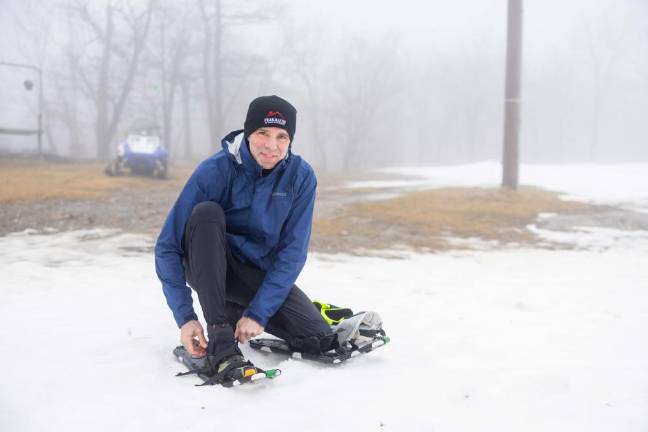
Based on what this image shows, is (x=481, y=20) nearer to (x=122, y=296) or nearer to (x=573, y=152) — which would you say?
(x=573, y=152)

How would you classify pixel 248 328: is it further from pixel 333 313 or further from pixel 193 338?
pixel 333 313

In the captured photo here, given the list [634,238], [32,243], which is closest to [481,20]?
[634,238]

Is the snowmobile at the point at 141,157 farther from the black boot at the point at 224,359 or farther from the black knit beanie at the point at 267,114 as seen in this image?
the black boot at the point at 224,359

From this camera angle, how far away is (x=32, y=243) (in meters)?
6.20

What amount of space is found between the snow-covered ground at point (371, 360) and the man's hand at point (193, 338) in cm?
15

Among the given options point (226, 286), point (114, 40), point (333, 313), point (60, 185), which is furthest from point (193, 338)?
point (114, 40)

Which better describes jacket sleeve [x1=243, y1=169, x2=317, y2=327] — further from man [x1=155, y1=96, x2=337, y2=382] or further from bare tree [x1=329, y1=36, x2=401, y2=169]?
bare tree [x1=329, y1=36, x2=401, y2=169]

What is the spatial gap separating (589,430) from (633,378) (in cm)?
76

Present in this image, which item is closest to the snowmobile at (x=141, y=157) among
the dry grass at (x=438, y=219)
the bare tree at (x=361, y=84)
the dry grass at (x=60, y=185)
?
the dry grass at (x=60, y=185)

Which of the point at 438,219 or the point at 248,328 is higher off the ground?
the point at 248,328

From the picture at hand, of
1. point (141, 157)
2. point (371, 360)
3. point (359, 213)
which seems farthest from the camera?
point (141, 157)

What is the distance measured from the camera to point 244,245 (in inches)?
110

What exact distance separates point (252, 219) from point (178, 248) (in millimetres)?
389

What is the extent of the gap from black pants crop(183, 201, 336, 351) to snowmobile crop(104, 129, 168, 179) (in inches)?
527
